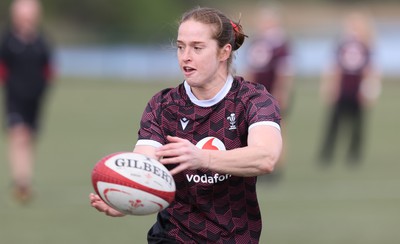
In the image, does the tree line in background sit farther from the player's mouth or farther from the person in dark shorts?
the player's mouth

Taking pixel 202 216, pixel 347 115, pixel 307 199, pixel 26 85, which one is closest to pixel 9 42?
pixel 26 85

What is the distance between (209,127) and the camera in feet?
17.4

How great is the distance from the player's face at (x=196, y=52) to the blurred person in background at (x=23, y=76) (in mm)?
7464

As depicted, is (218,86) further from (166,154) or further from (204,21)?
(166,154)

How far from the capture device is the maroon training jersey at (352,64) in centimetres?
1545

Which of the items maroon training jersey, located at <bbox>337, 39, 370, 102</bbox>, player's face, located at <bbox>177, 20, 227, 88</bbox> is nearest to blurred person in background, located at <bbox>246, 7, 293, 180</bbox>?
maroon training jersey, located at <bbox>337, 39, 370, 102</bbox>

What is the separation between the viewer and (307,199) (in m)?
12.3

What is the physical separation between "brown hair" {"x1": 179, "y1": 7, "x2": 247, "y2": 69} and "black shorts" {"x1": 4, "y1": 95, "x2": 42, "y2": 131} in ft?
24.3

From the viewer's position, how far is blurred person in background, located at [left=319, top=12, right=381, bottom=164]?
15508 millimetres

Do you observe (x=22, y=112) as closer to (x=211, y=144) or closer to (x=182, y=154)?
(x=211, y=144)

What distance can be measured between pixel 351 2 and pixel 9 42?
158 ft

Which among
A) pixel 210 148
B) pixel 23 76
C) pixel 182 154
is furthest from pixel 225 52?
pixel 23 76

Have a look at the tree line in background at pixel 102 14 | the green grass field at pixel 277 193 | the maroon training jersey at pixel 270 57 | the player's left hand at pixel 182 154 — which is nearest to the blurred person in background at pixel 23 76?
the green grass field at pixel 277 193

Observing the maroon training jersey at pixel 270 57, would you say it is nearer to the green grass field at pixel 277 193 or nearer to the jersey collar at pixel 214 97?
the green grass field at pixel 277 193
